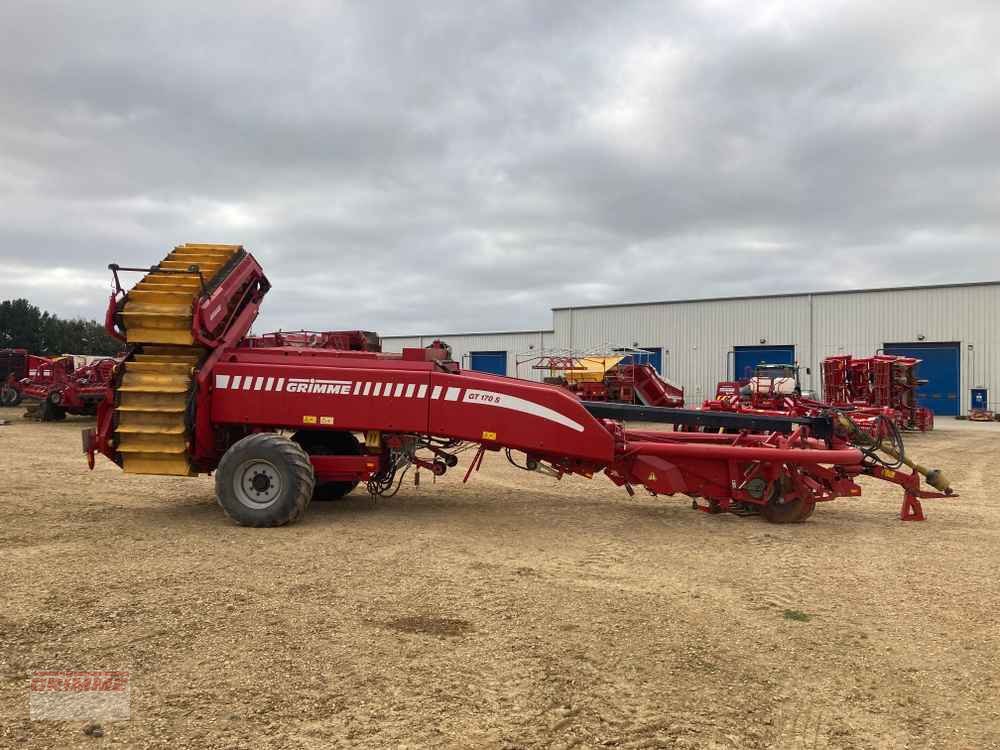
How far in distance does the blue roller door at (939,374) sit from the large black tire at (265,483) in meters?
34.2

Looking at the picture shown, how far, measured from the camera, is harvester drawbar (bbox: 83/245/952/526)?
7289 mm

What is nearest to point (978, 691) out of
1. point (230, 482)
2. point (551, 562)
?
point (551, 562)

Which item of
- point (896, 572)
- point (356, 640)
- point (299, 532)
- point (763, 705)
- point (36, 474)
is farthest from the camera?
point (36, 474)

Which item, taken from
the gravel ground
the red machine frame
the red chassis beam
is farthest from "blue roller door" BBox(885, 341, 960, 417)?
the red machine frame

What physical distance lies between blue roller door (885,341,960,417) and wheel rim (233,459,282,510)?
113 feet

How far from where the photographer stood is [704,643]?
4.20 m

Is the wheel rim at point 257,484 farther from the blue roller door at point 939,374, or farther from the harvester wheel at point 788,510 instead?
the blue roller door at point 939,374

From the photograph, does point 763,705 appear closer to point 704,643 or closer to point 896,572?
point 704,643

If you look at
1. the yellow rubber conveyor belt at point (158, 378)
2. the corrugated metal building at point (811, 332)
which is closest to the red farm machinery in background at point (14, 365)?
the corrugated metal building at point (811, 332)

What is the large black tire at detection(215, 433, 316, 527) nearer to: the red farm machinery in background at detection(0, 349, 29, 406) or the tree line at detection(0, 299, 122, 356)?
the red farm machinery in background at detection(0, 349, 29, 406)

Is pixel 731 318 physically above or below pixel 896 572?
above

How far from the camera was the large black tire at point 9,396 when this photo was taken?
29797mm

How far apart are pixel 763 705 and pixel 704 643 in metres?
0.75

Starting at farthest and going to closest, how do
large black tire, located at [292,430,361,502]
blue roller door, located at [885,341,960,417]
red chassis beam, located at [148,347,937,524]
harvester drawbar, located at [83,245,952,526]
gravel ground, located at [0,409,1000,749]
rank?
1. blue roller door, located at [885,341,960,417]
2. large black tire, located at [292,430,361,502]
3. red chassis beam, located at [148,347,937,524]
4. harvester drawbar, located at [83,245,952,526]
5. gravel ground, located at [0,409,1000,749]
